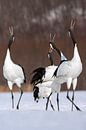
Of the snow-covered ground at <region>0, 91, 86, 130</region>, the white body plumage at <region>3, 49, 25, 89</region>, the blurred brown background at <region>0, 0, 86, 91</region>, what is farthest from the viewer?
the blurred brown background at <region>0, 0, 86, 91</region>

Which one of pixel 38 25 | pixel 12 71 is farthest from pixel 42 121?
pixel 38 25

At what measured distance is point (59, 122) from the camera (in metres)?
3.44

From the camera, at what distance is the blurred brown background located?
9.28m

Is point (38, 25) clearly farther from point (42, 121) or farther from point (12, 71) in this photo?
point (42, 121)

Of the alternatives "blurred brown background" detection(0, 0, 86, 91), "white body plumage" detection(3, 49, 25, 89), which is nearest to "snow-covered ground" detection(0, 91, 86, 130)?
"white body plumage" detection(3, 49, 25, 89)

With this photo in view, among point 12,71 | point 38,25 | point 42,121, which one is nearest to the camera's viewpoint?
point 42,121

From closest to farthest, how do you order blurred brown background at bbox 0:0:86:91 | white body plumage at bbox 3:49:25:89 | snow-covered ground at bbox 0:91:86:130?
snow-covered ground at bbox 0:91:86:130 < white body plumage at bbox 3:49:25:89 < blurred brown background at bbox 0:0:86:91

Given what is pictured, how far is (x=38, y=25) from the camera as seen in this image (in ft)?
32.1

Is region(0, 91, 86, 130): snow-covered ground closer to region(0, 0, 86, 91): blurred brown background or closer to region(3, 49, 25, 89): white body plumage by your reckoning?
region(3, 49, 25, 89): white body plumage

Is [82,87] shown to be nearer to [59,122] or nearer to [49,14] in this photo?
[49,14]

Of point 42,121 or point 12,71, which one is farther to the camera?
point 12,71

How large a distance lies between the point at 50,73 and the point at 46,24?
4.82 m

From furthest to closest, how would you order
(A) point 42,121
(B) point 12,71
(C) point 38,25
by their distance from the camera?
(C) point 38,25
(B) point 12,71
(A) point 42,121

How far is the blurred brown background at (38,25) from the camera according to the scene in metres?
9.28
